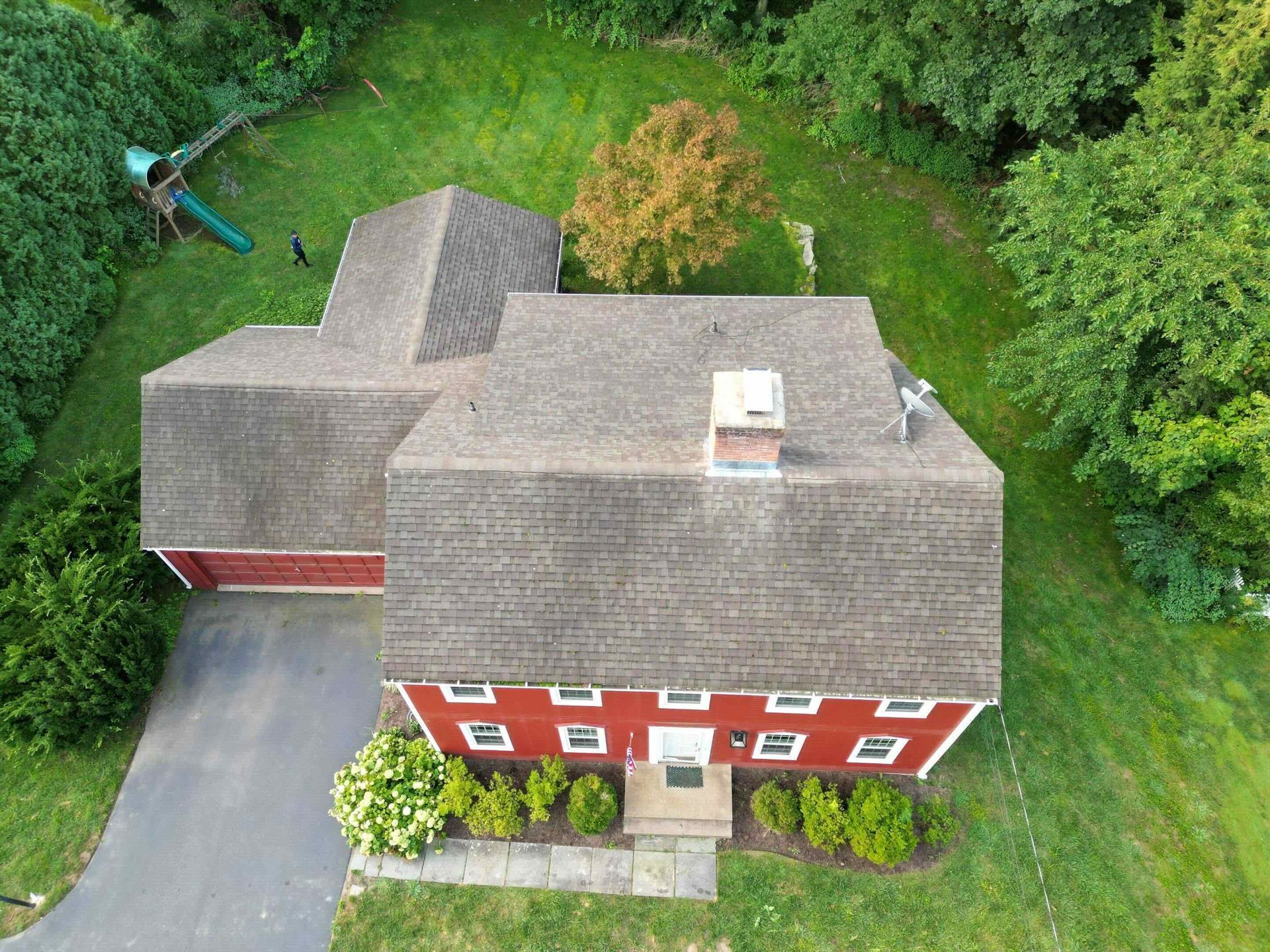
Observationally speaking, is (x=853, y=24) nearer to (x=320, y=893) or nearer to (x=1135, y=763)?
(x=1135, y=763)

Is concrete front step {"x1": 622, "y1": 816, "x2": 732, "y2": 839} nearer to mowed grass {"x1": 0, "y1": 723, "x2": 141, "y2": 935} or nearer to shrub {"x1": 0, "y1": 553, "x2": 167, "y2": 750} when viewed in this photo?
shrub {"x1": 0, "y1": 553, "x2": 167, "y2": 750}

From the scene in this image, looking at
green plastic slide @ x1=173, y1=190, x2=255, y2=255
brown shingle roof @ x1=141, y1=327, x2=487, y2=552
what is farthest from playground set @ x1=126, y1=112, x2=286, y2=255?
brown shingle roof @ x1=141, y1=327, x2=487, y2=552

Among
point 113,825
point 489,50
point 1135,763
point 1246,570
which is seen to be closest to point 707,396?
point 1135,763

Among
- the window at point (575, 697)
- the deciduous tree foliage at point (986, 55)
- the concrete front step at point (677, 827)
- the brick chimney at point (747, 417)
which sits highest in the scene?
the deciduous tree foliage at point (986, 55)

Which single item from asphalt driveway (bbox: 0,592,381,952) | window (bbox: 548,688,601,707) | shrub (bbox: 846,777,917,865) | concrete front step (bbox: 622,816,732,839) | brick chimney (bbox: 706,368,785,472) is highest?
brick chimney (bbox: 706,368,785,472)

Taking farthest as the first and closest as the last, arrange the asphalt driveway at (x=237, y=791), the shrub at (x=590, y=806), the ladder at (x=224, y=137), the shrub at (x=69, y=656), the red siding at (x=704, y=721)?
the ladder at (x=224, y=137) < the shrub at (x=69, y=656) < the shrub at (x=590, y=806) < the asphalt driveway at (x=237, y=791) < the red siding at (x=704, y=721)

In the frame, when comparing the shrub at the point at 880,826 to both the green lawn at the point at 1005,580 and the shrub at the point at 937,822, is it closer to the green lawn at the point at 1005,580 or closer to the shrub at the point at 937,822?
the shrub at the point at 937,822

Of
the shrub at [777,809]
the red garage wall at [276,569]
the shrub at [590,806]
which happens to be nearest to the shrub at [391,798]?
the shrub at [590,806]
